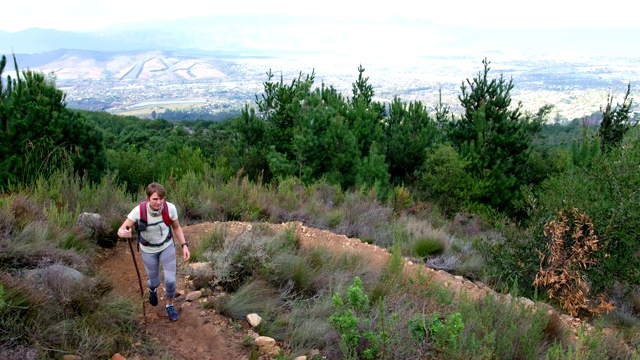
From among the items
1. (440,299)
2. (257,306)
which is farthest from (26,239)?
(440,299)

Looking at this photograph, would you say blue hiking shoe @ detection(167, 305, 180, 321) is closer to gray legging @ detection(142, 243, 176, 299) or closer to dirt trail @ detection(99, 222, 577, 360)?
dirt trail @ detection(99, 222, 577, 360)

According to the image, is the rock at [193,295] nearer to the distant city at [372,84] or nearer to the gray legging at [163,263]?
the gray legging at [163,263]

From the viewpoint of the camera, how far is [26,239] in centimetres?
473

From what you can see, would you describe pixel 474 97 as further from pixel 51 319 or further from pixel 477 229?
→ pixel 51 319

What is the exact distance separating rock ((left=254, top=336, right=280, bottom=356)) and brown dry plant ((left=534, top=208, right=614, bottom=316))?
4.18 m

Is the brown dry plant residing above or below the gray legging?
below

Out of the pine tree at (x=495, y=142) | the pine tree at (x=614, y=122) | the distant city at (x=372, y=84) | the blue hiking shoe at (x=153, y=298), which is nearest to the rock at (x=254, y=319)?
the blue hiking shoe at (x=153, y=298)

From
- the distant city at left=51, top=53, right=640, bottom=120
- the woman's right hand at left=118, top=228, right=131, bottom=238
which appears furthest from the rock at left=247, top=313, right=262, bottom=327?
the distant city at left=51, top=53, right=640, bottom=120

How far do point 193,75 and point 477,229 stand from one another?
475 feet

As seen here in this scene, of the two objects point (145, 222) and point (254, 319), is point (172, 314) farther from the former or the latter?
point (145, 222)

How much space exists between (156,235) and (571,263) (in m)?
5.60

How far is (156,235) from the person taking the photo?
13.9 feet

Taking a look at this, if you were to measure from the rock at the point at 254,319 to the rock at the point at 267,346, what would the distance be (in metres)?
0.26

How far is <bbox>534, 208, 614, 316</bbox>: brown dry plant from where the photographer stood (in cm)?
607
